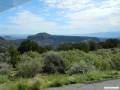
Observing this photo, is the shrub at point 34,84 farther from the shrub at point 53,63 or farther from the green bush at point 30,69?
the shrub at point 53,63

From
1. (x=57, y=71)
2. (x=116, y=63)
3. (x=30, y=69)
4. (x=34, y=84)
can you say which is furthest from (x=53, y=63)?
(x=34, y=84)

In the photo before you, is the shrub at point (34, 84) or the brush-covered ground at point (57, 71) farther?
the brush-covered ground at point (57, 71)

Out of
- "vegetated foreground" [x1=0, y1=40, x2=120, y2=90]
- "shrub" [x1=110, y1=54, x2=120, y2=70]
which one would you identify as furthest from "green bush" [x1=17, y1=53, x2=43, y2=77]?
"shrub" [x1=110, y1=54, x2=120, y2=70]

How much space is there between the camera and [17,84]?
9.66m

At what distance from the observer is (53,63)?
61.6ft

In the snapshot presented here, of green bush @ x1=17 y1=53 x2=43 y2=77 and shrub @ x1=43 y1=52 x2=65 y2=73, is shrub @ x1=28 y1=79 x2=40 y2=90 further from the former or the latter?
shrub @ x1=43 y1=52 x2=65 y2=73

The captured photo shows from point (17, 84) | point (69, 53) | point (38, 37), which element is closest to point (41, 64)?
point (69, 53)

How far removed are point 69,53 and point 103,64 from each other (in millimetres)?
2832

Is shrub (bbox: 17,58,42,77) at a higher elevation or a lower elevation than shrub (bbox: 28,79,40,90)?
lower

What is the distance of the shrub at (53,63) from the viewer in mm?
18406

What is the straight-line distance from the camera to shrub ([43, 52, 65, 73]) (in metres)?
18.4

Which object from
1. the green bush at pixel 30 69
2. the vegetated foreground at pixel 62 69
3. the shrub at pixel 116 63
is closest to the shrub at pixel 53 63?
the vegetated foreground at pixel 62 69

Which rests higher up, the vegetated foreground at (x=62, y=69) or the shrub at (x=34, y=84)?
the shrub at (x=34, y=84)

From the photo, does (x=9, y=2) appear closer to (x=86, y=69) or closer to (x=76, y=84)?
(x=76, y=84)
